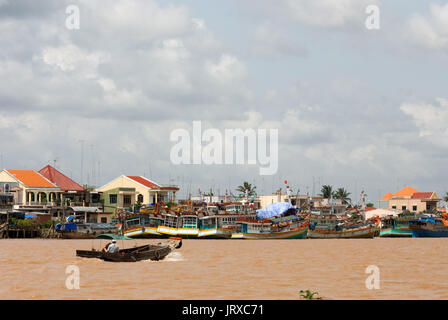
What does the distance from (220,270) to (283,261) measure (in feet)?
25.3

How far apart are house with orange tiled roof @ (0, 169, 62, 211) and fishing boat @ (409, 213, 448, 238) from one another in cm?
5490

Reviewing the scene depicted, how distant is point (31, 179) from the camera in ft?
299

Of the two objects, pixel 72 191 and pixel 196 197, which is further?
pixel 196 197

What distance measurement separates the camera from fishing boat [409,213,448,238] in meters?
99.2

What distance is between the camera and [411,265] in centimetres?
3894

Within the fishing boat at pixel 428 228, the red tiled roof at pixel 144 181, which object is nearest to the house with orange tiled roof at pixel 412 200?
the fishing boat at pixel 428 228

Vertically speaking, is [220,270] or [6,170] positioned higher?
[6,170]

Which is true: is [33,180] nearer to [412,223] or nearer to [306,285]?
[412,223]

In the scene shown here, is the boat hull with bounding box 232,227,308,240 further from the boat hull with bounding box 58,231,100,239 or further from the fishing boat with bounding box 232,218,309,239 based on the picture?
the boat hull with bounding box 58,231,100,239

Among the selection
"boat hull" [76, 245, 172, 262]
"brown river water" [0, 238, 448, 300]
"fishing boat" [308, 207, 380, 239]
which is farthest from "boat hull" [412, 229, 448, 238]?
"boat hull" [76, 245, 172, 262]

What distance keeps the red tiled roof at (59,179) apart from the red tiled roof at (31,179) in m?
3.46

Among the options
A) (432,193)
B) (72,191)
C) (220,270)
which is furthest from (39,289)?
(432,193)
